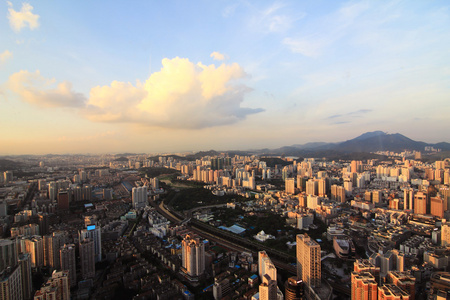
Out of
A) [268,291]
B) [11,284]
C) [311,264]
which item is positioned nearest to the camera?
[268,291]

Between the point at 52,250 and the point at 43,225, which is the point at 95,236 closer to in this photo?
the point at 52,250

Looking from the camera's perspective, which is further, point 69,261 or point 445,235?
point 445,235

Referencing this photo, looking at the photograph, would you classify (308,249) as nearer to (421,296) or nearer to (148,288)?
(421,296)

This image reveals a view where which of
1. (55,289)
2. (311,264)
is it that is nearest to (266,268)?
(311,264)

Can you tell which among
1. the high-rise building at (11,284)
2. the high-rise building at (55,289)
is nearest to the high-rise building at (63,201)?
the high-rise building at (11,284)

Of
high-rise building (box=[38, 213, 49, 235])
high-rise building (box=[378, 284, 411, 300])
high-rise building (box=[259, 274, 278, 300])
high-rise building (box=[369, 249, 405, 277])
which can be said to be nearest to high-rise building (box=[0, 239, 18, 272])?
high-rise building (box=[38, 213, 49, 235])

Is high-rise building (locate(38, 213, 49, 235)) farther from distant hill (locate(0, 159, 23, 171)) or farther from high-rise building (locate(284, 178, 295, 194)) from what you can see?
distant hill (locate(0, 159, 23, 171))

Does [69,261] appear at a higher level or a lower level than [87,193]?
lower

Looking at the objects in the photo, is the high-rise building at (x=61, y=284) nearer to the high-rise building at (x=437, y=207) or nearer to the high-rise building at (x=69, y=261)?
the high-rise building at (x=69, y=261)

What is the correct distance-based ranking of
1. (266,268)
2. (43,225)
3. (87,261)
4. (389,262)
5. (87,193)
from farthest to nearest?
(87,193)
(43,225)
(87,261)
(389,262)
(266,268)

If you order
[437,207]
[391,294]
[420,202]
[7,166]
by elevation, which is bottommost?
[437,207]
